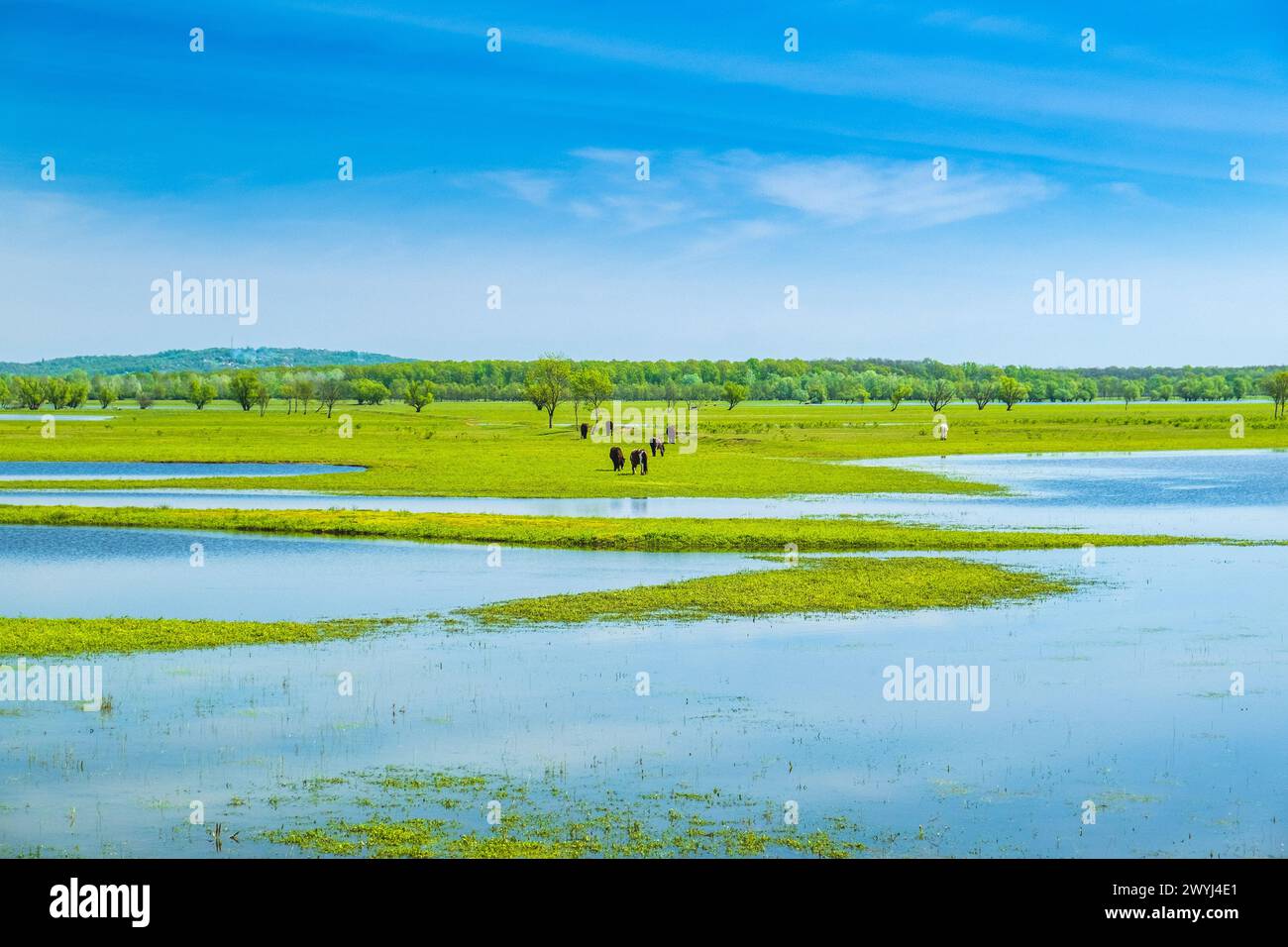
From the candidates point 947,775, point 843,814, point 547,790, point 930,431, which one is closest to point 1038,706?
point 947,775

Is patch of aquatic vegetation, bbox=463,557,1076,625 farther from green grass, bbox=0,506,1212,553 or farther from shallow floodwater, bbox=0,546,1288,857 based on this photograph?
green grass, bbox=0,506,1212,553

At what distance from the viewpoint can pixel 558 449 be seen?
88.4 m

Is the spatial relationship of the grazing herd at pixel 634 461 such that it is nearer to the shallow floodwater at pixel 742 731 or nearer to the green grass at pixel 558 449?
the green grass at pixel 558 449

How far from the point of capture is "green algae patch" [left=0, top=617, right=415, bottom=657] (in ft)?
80.2

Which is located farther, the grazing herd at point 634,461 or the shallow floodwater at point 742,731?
the grazing herd at point 634,461

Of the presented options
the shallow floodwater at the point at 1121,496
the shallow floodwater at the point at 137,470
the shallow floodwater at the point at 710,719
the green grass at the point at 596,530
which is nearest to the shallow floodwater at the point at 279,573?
the shallow floodwater at the point at 710,719

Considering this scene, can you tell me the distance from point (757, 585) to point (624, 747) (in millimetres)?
14122

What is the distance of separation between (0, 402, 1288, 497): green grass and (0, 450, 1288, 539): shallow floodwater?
121 inches

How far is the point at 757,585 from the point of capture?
31.9 m

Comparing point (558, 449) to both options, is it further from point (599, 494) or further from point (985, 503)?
point (985, 503)

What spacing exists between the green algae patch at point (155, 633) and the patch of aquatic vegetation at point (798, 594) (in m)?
3.13

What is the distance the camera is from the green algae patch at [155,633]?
963 inches
